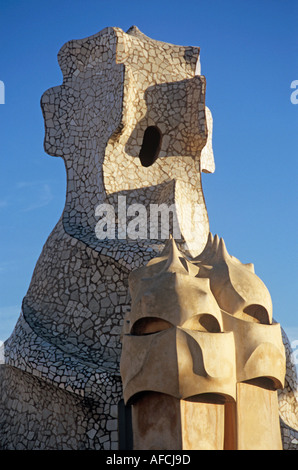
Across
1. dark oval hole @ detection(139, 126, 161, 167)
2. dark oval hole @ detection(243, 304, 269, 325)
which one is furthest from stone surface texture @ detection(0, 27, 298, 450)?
dark oval hole @ detection(243, 304, 269, 325)

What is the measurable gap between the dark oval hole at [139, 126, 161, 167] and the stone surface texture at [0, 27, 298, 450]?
18cm

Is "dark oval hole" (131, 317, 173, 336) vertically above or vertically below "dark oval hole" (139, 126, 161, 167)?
below

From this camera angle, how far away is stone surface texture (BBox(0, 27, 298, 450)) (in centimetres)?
784

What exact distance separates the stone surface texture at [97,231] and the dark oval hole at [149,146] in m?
0.18

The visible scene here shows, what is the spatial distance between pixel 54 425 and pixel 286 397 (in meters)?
2.71

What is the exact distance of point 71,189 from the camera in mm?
9602

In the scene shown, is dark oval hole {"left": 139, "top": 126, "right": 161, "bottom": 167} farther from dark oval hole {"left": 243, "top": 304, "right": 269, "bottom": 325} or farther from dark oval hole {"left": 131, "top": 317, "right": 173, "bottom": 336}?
dark oval hole {"left": 131, "top": 317, "right": 173, "bottom": 336}

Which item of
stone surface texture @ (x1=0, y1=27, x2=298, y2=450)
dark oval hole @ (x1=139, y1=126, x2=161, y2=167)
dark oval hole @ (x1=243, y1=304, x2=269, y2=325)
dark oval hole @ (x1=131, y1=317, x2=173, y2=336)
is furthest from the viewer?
dark oval hole @ (x1=139, y1=126, x2=161, y2=167)

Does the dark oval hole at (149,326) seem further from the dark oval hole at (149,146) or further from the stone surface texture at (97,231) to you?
the dark oval hole at (149,146)

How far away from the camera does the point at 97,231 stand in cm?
898

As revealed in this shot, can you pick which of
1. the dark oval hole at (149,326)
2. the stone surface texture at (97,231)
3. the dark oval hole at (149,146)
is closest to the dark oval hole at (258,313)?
the dark oval hole at (149,326)

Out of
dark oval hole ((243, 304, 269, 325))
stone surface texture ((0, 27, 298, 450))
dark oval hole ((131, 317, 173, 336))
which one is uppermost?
→ stone surface texture ((0, 27, 298, 450))
